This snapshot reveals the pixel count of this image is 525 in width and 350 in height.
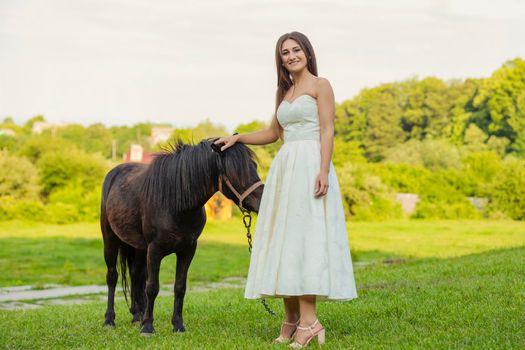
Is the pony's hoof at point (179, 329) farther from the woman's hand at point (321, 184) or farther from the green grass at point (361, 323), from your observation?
the woman's hand at point (321, 184)

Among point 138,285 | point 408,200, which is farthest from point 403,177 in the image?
point 138,285

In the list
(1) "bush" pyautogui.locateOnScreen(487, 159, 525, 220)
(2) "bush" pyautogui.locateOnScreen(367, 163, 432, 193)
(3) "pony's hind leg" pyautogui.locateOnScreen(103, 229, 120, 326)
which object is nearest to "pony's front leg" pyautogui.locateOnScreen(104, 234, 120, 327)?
(3) "pony's hind leg" pyautogui.locateOnScreen(103, 229, 120, 326)

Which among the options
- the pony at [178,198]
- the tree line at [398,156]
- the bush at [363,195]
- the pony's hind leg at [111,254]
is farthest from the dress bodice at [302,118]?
the bush at [363,195]

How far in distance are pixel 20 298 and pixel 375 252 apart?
1157 cm

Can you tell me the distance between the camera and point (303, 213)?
190 inches

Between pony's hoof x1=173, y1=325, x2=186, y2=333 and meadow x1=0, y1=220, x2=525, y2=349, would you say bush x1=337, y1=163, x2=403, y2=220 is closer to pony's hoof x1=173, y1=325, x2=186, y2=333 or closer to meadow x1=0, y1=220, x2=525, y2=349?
meadow x1=0, y1=220, x2=525, y2=349

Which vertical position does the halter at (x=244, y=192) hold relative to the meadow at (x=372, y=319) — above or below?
above

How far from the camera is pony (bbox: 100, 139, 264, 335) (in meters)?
5.34

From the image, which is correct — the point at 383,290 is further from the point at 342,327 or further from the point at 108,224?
the point at 108,224

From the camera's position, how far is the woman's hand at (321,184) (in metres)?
4.77

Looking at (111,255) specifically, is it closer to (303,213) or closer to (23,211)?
(303,213)

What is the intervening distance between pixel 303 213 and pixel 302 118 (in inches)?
27.4

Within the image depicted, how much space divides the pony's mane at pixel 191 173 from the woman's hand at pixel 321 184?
0.69m

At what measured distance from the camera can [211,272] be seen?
16703 mm
